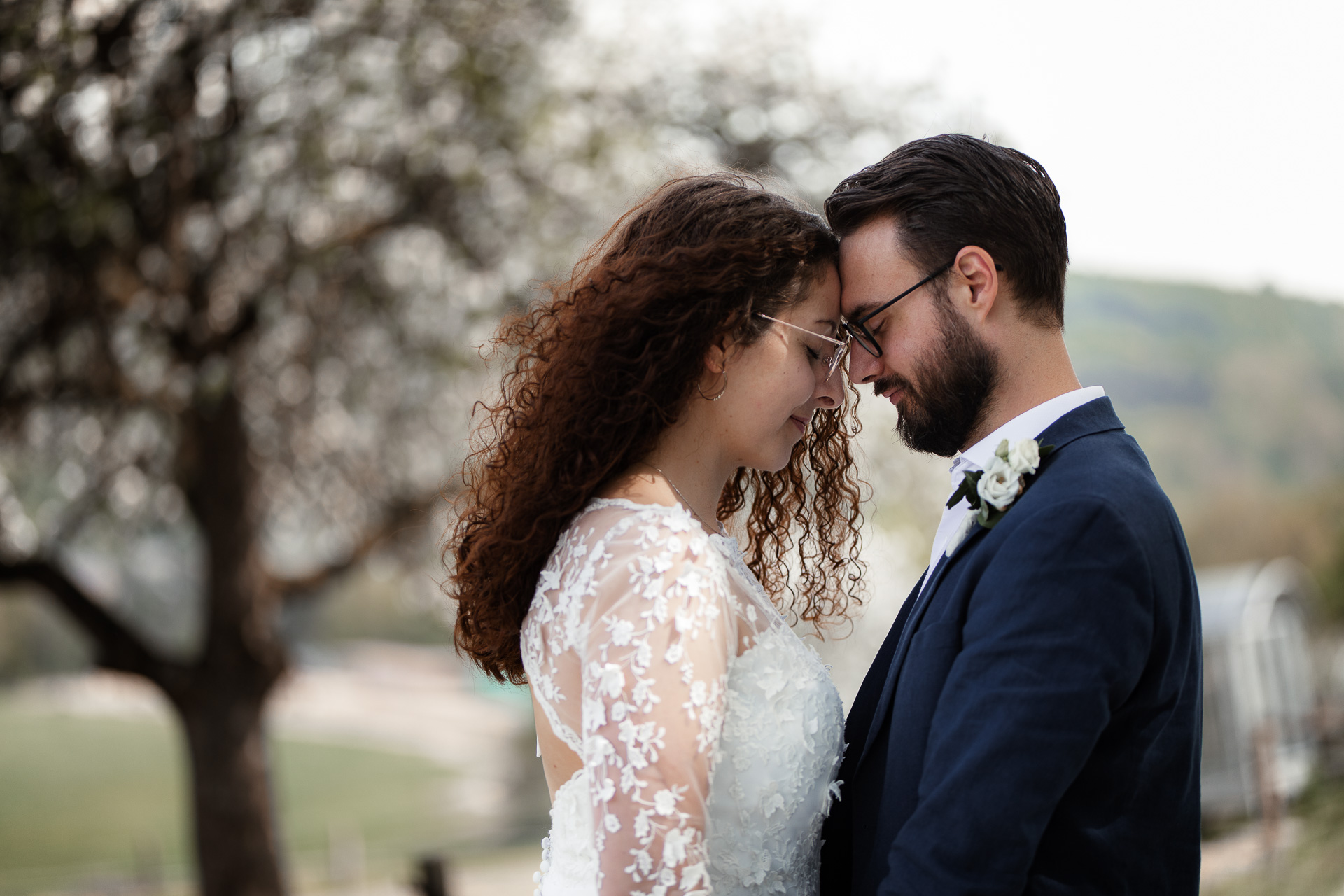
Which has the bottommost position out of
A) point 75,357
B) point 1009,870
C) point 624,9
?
point 1009,870

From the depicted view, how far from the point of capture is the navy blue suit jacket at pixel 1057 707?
162 centimetres

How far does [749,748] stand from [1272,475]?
1594 cm

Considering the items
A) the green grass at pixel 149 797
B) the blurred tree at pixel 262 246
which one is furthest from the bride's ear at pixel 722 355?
A: the green grass at pixel 149 797

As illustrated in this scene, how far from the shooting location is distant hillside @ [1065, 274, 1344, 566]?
13.1 meters

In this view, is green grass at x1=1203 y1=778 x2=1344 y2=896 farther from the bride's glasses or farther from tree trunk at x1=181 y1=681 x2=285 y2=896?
the bride's glasses

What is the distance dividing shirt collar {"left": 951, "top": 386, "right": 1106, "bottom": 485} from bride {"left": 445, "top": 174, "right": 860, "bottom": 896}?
0.37m

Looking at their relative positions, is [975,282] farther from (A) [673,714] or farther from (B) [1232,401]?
(B) [1232,401]

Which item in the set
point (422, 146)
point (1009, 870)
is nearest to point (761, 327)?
point (1009, 870)

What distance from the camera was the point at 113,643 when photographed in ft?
25.0

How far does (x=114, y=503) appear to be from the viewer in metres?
8.63

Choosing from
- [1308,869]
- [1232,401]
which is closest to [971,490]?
→ [1308,869]

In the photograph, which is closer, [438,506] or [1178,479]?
[438,506]

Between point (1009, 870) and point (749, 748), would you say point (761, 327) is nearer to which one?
point (749, 748)

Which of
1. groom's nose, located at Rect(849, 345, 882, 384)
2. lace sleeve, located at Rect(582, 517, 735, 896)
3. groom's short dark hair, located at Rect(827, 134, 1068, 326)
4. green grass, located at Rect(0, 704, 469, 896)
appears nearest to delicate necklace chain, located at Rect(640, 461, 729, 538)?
lace sleeve, located at Rect(582, 517, 735, 896)
